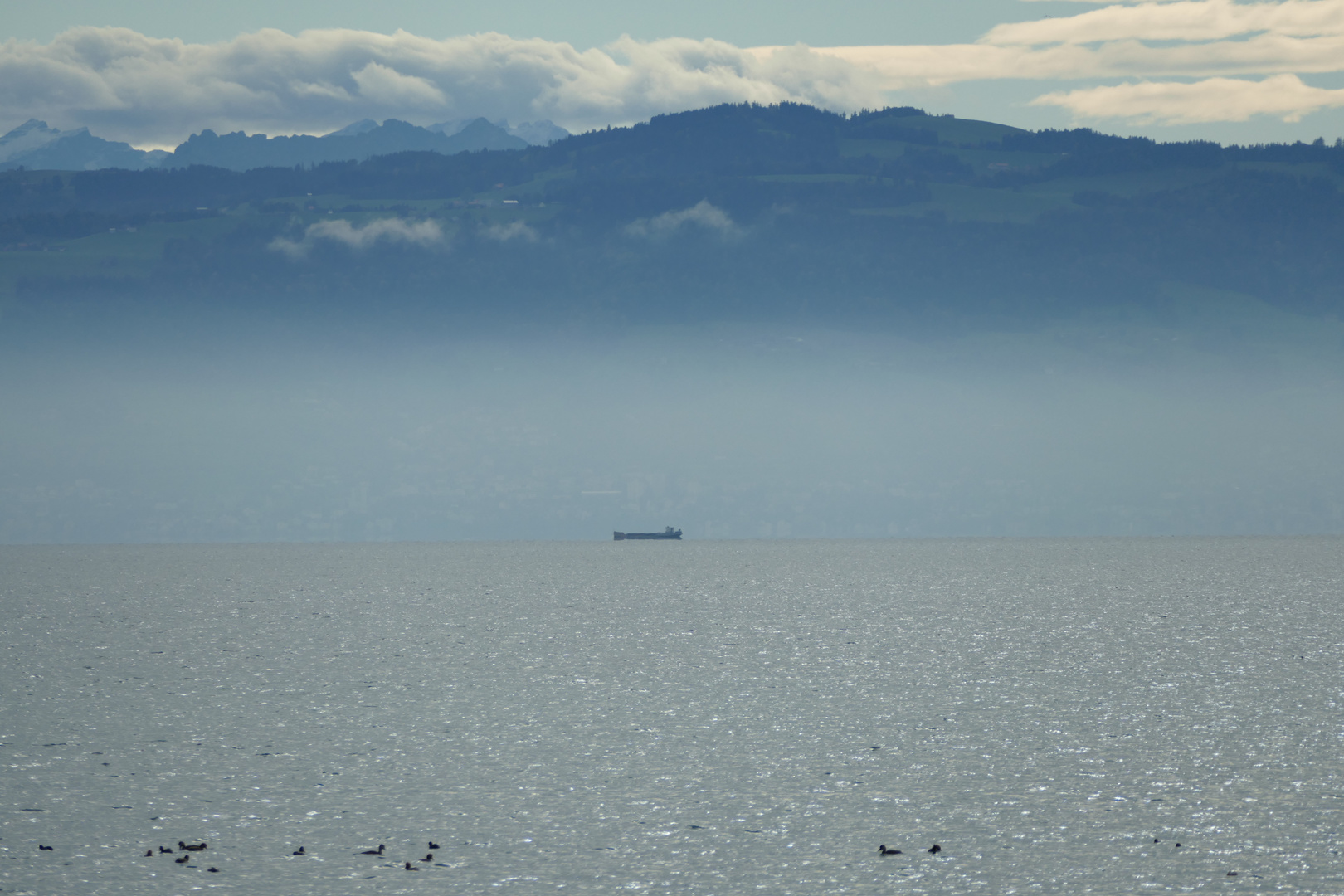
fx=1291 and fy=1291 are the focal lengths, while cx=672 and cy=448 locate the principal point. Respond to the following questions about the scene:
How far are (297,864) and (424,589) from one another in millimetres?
111380

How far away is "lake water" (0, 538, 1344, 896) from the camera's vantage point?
672 inches

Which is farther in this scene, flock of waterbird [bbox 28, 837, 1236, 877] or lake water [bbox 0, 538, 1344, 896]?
flock of waterbird [bbox 28, 837, 1236, 877]

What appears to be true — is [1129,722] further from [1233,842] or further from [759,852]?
[759,852]

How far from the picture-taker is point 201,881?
16.5 metres

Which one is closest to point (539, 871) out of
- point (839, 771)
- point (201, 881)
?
point (201, 881)

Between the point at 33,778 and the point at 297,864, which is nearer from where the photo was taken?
the point at 297,864

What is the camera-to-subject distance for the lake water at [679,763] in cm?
1706

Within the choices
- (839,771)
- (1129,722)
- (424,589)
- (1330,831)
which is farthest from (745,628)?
(424,589)

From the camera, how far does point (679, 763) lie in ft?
81.7

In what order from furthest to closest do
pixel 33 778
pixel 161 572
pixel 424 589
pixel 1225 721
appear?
pixel 161 572 → pixel 424 589 → pixel 1225 721 → pixel 33 778

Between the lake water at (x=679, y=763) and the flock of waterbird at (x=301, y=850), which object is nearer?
the lake water at (x=679, y=763)

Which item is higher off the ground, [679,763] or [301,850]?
[301,850]

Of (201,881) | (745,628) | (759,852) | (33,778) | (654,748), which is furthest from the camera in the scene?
(745,628)

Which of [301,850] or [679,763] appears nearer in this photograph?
[301,850]
